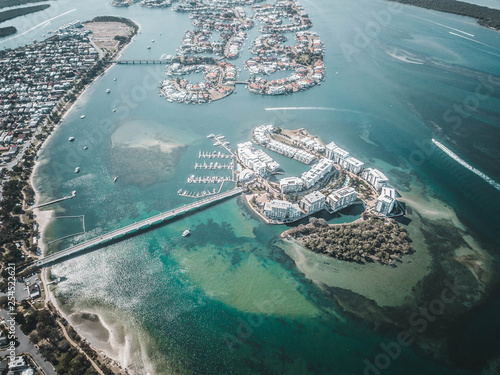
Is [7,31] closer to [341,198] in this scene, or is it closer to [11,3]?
[11,3]

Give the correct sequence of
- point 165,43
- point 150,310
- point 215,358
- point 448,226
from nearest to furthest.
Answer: point 215,358
point 150,310
point 448,226
point 165,43

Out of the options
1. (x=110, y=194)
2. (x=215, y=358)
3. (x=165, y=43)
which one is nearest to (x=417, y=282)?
(x=215, y=358)

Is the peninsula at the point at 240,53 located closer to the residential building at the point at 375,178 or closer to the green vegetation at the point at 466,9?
the residential building at the point at 375,178

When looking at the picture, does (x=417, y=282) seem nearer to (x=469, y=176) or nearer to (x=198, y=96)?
(x=469, y=176)

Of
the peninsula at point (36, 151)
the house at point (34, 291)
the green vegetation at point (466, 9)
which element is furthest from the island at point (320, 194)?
the green vegetation at point (466, 9)

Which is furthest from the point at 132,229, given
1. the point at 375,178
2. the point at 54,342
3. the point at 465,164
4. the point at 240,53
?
the point at 240,53

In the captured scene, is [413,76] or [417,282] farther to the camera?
[413,76]

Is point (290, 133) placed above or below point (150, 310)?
above
